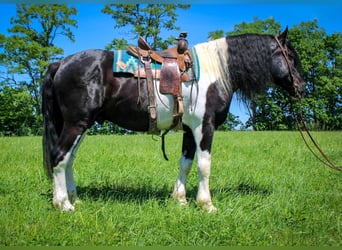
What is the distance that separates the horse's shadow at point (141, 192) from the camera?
489 centimetres

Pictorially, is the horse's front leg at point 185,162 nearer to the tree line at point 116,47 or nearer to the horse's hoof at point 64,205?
the horse's hoof at point 64,205

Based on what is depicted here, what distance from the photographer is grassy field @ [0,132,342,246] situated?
138 inches

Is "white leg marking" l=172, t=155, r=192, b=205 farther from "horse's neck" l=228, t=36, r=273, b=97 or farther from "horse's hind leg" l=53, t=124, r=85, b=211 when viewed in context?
"horse's hind leg" l=53, t=124, r=85, b=211

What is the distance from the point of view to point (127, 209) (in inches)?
166

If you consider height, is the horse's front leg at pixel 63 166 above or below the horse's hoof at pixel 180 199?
above

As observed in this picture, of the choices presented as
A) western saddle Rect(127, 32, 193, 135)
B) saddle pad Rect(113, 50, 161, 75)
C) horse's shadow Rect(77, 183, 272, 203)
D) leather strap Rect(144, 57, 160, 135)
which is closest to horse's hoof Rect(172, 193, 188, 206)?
horse's shadow Rect(77, 183, 272, 203)

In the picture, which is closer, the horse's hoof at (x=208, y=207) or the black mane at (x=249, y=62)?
the horse's hoof at (x=208, y=207)

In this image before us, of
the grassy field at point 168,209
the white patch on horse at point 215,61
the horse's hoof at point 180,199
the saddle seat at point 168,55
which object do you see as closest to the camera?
the grassy field at point 168,209

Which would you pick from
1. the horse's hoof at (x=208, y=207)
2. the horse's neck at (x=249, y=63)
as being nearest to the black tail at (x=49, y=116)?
the horse's hoof at (x=208, y=207)

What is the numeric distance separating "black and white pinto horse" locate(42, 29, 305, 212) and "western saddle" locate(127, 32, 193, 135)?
9 centimetres

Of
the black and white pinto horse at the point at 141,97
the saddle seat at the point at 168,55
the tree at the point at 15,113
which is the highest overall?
the saddle seat at the point at 168,55

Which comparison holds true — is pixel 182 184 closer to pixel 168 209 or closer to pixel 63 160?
pixel 168 209

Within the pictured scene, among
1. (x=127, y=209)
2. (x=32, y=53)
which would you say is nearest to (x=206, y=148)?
(x=127, y=209)

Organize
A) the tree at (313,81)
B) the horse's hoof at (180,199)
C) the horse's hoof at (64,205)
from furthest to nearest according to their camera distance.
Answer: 1. the tree at (313,81)
2. the horse's hoof at (180,199)
3. the horse's hoof at (64,205)
